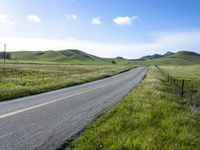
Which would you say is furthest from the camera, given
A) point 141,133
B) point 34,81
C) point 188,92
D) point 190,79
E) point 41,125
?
point 190,79

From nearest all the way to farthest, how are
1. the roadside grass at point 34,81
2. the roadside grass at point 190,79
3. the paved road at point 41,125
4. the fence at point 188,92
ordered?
1. the paved road at point 41,125
2. the fence at point 188,92
3. the roadside grass at point 34,81
4. the roadside grass at point 190,79

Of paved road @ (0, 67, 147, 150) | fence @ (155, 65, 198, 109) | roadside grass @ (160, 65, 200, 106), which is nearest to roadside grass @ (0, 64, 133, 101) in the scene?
paved road @ (0, 67, 147, 150)

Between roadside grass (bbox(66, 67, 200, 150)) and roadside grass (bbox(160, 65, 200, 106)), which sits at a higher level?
roadside grass (bbox(66, 67, 200, 150))

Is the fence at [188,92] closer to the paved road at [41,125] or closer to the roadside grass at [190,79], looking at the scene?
the roadside grass at [190,79]

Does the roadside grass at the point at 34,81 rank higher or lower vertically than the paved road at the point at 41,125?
lower

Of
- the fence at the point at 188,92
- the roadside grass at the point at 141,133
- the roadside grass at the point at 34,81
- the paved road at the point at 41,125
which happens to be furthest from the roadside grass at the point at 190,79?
the roadside grass at the point at 34,81

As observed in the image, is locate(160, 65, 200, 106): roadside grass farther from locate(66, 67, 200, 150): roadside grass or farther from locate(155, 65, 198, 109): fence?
locate(66, 67, 200, 150): roadside grass

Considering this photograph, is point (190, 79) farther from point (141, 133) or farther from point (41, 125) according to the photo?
point (41, 125)

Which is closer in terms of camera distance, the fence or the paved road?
the paved road

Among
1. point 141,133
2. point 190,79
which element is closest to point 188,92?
point 141,133

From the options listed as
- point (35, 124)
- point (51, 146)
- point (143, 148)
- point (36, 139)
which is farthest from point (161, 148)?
point (35, 124)

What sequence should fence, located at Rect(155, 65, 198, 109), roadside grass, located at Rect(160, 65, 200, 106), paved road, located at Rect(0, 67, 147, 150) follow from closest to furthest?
paved road, located at Rect(0, 67, 147, 150) → fence, located at Rect(155, 65, 198, 109) → roadside grass, located at Rect(160, 65, 200, 106)

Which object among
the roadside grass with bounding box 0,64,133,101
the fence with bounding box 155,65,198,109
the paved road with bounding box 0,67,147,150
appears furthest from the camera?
the roadside grass with bounding box 0,64,133,101

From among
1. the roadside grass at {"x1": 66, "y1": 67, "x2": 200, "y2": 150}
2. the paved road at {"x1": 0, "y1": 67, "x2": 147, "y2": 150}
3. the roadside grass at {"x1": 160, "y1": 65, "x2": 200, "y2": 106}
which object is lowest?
the roadside grass at {"x1": 160, "y1": 65, "x2": 200, "y2": 106}
